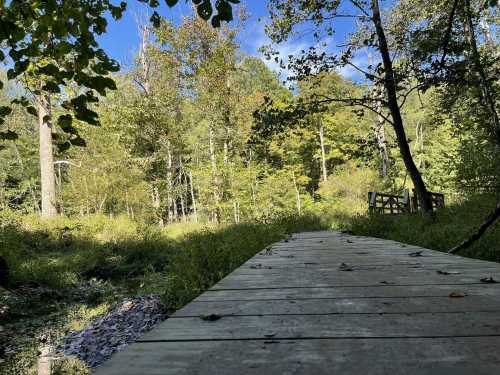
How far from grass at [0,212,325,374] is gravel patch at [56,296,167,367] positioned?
0.26 metres

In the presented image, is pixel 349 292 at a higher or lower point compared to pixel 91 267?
higher

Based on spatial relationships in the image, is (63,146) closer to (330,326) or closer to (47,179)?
(330,326)

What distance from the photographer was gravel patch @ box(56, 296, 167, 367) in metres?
4.86

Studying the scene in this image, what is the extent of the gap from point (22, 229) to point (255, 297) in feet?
43.9

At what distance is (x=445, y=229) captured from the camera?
20.4ft

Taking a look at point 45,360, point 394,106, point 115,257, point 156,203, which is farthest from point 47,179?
point 394,106

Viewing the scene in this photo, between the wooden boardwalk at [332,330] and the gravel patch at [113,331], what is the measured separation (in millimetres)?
3435

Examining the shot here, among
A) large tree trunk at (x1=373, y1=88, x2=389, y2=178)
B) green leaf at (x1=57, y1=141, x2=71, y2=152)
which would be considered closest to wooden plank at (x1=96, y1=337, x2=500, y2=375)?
green leaf at (x1=57, y1=141, x2=71, y2=152)

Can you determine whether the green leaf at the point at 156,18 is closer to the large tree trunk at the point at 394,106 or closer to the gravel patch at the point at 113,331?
the gravel patch at the point at 113,331

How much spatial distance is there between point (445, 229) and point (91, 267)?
29.0ft

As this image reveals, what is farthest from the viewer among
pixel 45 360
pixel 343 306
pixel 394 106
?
pixel 394 106

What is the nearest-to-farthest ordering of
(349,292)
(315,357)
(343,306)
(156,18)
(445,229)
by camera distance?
(315,357), (343,306), (349,292), (156,18), (445,229)

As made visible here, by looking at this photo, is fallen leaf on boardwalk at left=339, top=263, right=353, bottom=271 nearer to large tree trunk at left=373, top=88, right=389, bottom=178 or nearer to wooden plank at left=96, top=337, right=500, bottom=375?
wooden plank at left=96, top=337, right=500, bottom=375

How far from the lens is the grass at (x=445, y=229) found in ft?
15.6
